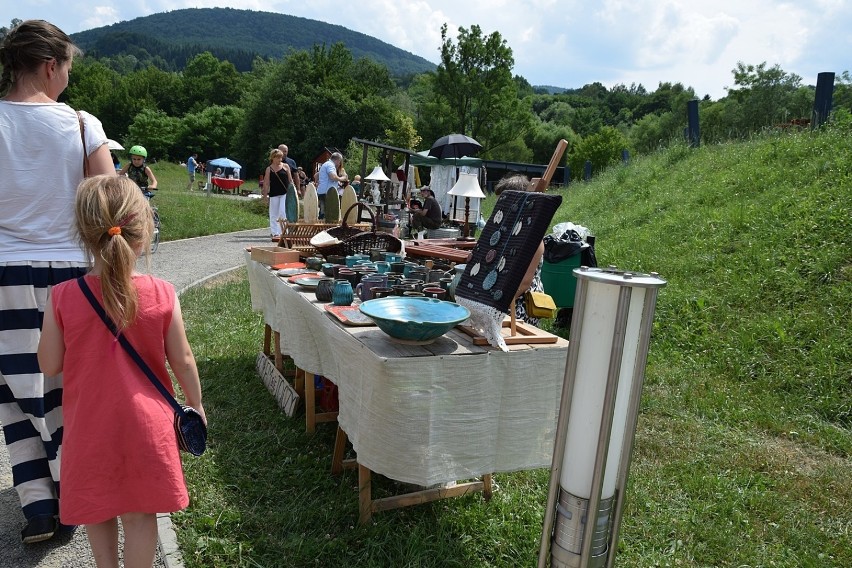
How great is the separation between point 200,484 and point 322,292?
1.24 m

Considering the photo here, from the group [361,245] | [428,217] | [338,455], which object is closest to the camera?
[338,455]

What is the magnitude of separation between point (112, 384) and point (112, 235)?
46 centimetres

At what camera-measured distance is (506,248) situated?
2500mm

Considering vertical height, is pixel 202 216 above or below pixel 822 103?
below

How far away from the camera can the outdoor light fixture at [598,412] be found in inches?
64.1

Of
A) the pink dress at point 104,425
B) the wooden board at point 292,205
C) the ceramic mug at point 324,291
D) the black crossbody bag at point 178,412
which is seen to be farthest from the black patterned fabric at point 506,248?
the wooden board at point 292,205

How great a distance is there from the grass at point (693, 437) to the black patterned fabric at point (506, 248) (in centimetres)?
120

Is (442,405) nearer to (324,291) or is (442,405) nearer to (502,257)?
(502,257)

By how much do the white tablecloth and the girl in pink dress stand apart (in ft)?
2.70

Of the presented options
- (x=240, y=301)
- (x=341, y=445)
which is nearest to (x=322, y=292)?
(x=341, y=445)

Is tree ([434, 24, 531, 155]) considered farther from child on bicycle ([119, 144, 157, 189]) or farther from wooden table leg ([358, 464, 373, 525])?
wooden table leg ([358, 464, 373, 525])

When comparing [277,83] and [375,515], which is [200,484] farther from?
[277,83]

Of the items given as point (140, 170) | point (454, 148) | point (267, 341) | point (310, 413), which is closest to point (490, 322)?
point (310, 413)

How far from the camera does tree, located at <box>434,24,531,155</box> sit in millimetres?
36094
